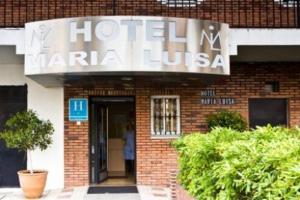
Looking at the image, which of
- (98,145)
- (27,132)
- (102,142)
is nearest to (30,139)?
(27,132)

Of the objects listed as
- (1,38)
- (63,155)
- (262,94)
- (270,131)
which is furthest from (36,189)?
(270,131)

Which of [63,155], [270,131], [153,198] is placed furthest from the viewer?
[63,155]

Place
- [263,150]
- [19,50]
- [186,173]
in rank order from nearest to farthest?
1. [263,150]
2. [186,173]
3. [19,50]

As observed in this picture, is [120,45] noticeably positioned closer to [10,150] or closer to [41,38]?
[41,38]

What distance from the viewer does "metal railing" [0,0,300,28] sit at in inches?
504

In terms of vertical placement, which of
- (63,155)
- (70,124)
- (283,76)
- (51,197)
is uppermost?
(283,76)

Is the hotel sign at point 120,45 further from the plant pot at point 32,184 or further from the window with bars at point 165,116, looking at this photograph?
the window with bars at point 165,116

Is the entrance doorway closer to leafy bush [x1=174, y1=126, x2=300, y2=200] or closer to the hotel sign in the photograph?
the hotel sign

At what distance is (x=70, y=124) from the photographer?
1280 centimetres

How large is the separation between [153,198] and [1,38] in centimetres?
463

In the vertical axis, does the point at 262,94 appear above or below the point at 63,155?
above

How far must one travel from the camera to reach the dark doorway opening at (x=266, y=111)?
13.4 meters

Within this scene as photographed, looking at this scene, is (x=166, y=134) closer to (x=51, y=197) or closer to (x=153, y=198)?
(x=153, y=198)

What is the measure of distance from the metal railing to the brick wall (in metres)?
1.20
